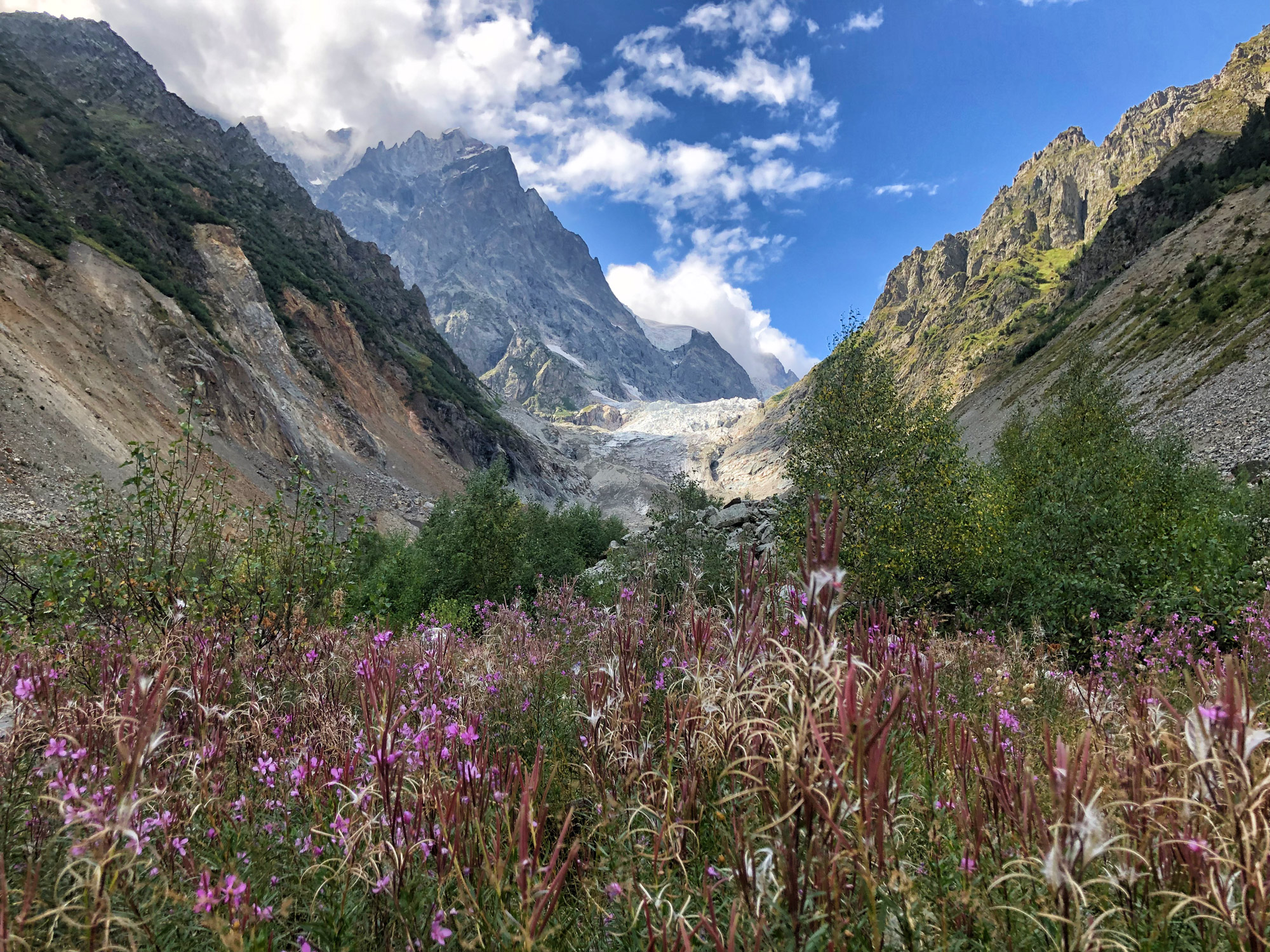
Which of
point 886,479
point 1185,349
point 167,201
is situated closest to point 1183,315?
point 1185,349

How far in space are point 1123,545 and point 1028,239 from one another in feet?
573

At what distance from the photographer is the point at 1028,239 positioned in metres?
145

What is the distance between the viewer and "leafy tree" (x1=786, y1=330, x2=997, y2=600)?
14.6m

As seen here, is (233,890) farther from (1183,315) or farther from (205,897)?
(1183,315)

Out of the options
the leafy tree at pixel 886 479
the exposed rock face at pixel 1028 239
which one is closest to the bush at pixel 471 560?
the leafy tree at pixel 886 479

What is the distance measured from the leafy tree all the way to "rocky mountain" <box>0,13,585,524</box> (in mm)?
14484

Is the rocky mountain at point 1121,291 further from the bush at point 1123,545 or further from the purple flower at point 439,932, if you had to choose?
the purple flower at point 439,932

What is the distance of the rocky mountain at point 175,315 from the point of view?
26.0 metres

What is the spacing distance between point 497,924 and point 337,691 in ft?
8.81

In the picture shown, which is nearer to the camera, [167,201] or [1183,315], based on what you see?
[1183,315]

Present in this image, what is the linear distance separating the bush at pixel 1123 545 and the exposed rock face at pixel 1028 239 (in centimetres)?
7995

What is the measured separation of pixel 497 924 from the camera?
166 cm

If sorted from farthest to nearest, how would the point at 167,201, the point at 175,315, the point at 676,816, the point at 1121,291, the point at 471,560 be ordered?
the point at 1121,291 < the point at 167,201 < the point at 175,315 < the point at 471,560 < the point at 676,816

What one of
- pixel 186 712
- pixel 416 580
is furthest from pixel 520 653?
pixel 416 580
